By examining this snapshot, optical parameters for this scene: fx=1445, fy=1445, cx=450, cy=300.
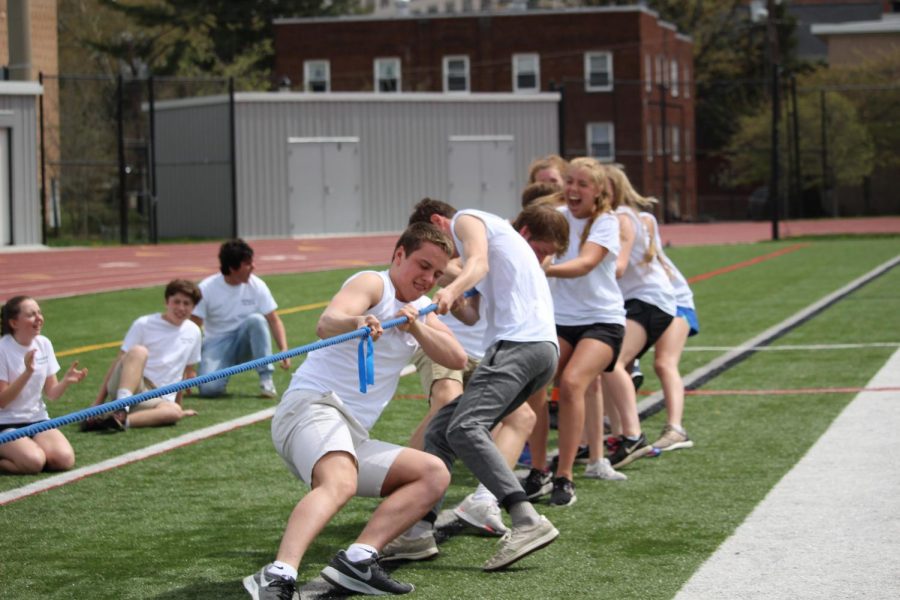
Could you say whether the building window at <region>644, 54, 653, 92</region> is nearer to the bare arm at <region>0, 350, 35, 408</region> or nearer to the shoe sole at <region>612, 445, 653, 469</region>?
the shoe sole at <region>612, 445, 653, 469</region>

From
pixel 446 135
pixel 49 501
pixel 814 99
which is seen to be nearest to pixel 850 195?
pixel 814 99

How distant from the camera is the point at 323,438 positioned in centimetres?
550

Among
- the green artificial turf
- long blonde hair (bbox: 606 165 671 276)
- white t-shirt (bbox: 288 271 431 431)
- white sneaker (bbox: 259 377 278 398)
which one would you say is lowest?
the green artificial turf

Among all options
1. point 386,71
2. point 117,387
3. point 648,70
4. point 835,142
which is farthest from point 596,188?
point 648,70

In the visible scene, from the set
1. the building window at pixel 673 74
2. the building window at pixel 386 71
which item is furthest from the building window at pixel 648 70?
the building window at pixel 386 71

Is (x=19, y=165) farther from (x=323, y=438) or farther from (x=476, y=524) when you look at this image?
(x=323, y=438)

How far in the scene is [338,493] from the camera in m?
5.36

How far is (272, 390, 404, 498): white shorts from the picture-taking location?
5.51 m

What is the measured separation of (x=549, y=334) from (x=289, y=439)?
1.30 meters

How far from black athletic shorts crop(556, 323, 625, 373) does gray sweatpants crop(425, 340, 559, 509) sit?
1.22 metres

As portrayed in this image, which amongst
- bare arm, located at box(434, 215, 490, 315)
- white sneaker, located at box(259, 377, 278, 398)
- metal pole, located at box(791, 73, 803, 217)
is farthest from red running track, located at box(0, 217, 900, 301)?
bare arm, located at box(434, 215, 490, 315)

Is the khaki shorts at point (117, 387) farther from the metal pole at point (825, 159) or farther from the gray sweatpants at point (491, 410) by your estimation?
the metal pole at point (825, 159)

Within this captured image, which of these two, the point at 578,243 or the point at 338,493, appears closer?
the point at 338,493

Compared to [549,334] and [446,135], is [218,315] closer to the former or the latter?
[549,334]
